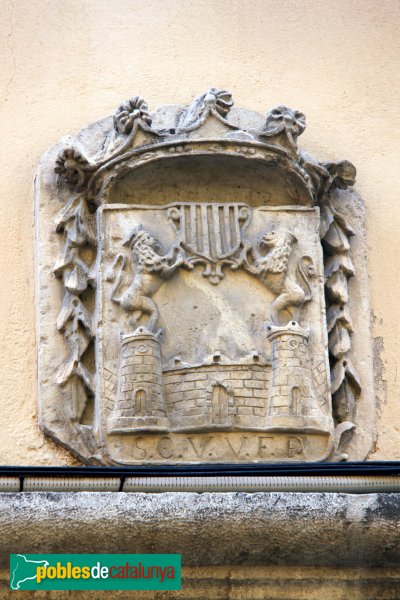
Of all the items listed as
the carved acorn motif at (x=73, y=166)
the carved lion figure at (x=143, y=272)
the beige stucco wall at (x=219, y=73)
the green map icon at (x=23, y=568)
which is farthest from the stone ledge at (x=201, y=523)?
the carved acorn motif at (x=73, y=166)

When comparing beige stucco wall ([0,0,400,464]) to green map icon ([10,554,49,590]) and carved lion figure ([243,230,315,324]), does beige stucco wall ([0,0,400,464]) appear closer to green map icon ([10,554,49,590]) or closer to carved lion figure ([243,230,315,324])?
carved lion figure ([243,230,315,324])

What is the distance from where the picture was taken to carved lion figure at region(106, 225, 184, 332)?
182 inches

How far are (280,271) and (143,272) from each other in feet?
1.32

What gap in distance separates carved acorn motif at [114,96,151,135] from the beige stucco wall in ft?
0.90

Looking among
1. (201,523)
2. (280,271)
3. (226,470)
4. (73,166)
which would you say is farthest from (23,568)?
(73,166)

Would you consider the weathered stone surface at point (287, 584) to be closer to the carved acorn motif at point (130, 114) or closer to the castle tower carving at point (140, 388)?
the castle tower carving at point (140, 388)

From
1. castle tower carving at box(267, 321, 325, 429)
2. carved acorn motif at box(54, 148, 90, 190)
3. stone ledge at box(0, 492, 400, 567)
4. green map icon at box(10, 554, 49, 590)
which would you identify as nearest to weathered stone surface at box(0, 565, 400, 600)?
stone ledge at box(0, 492, 400, 567)

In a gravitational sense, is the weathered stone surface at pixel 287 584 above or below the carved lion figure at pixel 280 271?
below

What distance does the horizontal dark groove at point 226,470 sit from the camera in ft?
13.2

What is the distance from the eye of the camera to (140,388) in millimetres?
4473

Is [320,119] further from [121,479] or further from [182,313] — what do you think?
[121,479]

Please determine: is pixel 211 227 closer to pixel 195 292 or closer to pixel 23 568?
pixel 195 292

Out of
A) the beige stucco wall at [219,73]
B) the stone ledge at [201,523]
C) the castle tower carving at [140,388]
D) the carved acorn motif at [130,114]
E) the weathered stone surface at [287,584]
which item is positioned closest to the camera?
the stone ledge at [201,523]

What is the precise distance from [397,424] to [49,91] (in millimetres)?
1557
